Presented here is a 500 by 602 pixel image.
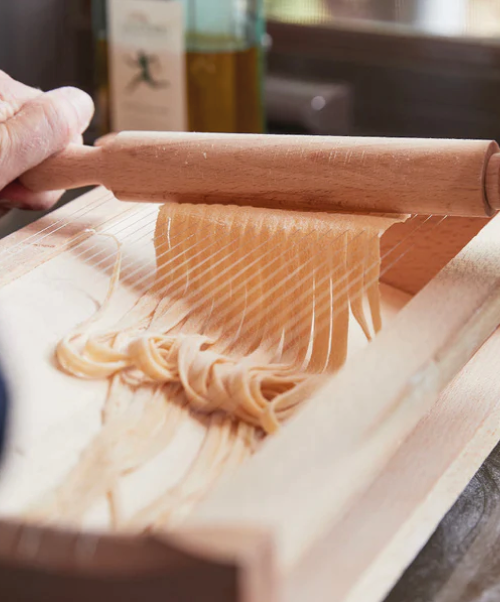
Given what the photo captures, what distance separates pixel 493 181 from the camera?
0.64 m

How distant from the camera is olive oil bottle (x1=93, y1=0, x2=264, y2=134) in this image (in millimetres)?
1263

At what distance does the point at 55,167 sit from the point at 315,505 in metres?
0.52

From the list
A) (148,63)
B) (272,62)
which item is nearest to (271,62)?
(272,62)

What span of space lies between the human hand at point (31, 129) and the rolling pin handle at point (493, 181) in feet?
1.19

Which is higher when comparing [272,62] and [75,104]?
[75,104]

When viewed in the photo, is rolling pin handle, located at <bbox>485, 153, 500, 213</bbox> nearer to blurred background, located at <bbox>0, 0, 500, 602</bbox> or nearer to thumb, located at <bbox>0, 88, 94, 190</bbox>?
thumb, located at <bbox>0, 88, 94, 190</bbox>

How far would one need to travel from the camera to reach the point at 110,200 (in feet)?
2.80

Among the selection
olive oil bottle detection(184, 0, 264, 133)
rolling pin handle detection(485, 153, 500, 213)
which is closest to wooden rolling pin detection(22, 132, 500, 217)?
rolling pin handle detection(485, 153, 500, 213)

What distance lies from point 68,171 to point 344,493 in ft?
1.61

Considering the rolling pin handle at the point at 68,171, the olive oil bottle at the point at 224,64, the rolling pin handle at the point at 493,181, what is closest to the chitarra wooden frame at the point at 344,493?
the rolling pin handle at the point at 493,181

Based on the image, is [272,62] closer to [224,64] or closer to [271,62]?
[271,62]

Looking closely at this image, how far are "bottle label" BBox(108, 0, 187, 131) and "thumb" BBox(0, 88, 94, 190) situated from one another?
1.56 ft

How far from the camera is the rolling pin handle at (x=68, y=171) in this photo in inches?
31.2

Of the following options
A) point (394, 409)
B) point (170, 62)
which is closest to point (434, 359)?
point (394, 409)
